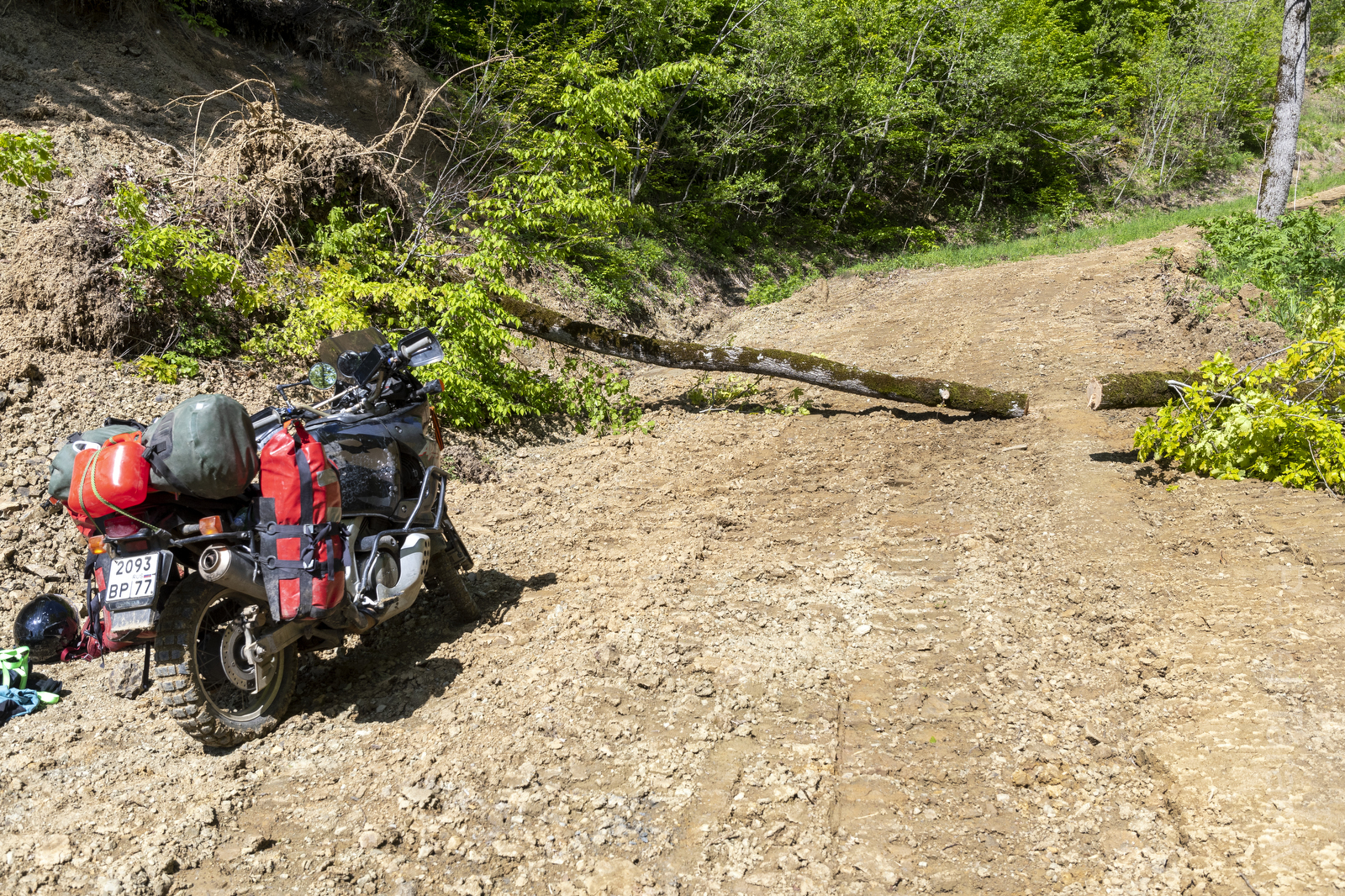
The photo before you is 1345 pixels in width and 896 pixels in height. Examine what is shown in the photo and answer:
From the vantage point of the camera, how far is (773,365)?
28.1 feet

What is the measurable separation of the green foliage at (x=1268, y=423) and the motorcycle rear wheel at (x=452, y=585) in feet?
14.7

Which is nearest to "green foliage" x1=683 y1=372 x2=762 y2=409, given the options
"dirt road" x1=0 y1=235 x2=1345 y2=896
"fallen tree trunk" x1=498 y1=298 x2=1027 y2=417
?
"fallen tree trunk" x1=498 y1=298 x2=1027 y2=417

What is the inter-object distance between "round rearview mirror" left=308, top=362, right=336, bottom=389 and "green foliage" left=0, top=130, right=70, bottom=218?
4.11m

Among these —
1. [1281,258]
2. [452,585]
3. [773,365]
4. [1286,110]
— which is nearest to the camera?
Answer: [452,585]

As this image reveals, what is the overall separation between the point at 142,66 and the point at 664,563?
9.15 metres

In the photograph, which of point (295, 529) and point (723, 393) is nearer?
point (295, 529)

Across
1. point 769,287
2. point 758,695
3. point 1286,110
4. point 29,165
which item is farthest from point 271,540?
point 1286,110

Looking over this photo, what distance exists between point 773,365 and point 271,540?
5.90m

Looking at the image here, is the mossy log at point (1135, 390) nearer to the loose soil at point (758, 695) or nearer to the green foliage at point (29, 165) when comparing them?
the loose soil at point (758, 695)

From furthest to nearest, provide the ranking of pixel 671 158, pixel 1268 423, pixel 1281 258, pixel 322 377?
pixel 671 158 → pixel 1281 258 → pixel 1268 423 → pixel 322 377

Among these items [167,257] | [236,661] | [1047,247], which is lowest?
[236,661]

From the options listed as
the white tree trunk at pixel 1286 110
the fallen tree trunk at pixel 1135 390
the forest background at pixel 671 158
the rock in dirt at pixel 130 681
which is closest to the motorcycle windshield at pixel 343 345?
the rock in dirt at pixel 130 681

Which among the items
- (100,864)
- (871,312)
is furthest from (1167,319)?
(100,864)

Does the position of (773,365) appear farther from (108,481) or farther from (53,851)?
(53,851)
